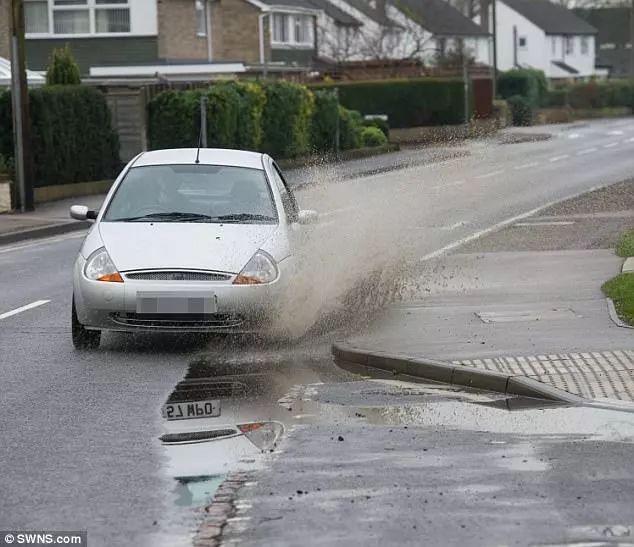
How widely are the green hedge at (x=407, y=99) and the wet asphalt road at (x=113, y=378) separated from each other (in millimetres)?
33351

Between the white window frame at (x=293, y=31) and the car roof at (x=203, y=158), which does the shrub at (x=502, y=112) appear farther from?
the car roof at (x=203, y=158)

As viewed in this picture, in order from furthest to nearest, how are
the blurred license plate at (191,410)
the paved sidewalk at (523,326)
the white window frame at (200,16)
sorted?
the white window frame at (200,16) < the paved sidewalk at (523,326) < the blurred license plate at (191,410)

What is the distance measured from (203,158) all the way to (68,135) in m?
19.1

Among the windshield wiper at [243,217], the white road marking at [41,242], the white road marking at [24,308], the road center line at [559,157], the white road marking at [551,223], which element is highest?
the windshield wiper at [243,217]

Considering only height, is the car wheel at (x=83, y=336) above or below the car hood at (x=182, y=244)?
below

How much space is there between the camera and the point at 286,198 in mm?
13812

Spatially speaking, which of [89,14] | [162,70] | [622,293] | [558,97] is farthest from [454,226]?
[558,97]

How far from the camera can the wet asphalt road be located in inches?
281

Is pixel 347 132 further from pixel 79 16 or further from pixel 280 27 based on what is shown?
pixel 280 27

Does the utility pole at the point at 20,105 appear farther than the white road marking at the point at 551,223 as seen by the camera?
Yes

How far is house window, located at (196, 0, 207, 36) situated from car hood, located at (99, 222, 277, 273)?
45510 millimetres

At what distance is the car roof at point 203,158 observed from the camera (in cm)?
1368

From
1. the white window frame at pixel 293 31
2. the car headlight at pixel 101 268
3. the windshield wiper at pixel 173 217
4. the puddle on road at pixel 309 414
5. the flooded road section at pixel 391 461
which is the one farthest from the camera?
the white window frame at pixel 293 31

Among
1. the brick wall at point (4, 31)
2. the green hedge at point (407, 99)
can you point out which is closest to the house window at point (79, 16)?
the brick wall at point (4, 31)
